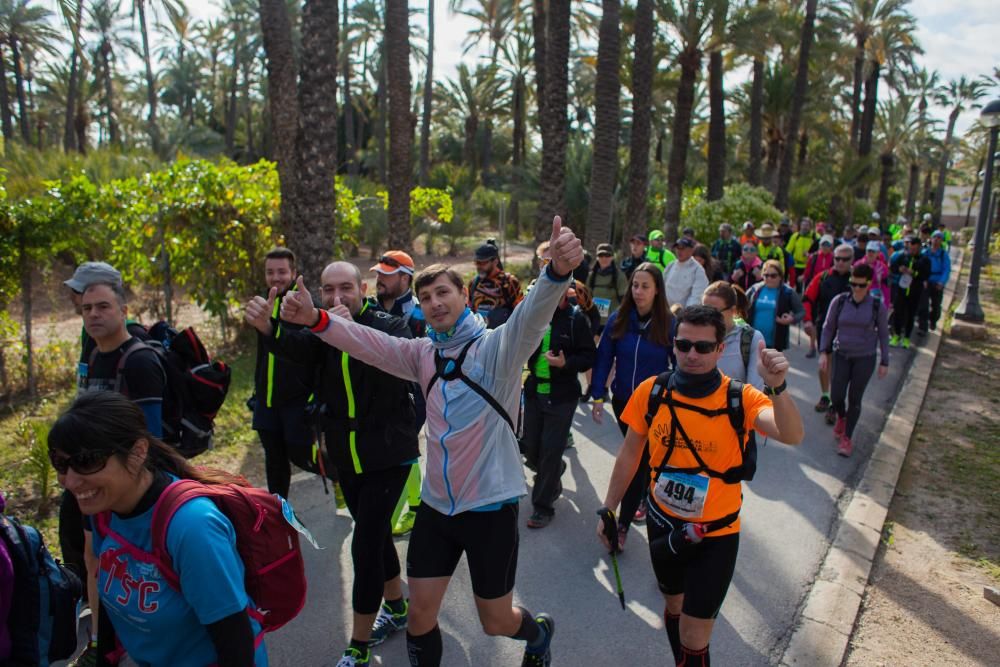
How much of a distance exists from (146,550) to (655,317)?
389 centimetres

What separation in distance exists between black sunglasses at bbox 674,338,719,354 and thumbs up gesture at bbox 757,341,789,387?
0.27 metres

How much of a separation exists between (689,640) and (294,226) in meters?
7.31

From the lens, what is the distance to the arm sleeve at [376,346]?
3068 mm

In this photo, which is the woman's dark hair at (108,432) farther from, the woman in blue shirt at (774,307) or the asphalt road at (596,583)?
the woman in blue shirt at (774,307)

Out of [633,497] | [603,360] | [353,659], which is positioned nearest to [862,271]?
[603,360]

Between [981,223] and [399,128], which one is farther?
[981,223]

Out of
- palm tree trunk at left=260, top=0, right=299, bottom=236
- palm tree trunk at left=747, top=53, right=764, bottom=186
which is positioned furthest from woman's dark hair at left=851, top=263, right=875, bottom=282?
palm tree trunk at left=747, top=53, right=764, bottom=186

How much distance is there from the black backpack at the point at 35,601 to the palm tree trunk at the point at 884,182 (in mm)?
43554

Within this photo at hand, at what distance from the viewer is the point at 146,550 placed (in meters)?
2.09

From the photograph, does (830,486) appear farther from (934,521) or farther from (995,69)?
(995,69)

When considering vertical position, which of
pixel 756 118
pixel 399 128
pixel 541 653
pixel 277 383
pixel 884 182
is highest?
pixel 756 118

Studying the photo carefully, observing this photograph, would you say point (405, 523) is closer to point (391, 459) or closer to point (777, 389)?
point (391, 459)

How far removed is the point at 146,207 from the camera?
919 centimetres

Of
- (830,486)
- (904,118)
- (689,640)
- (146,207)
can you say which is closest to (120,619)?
(689,640)
